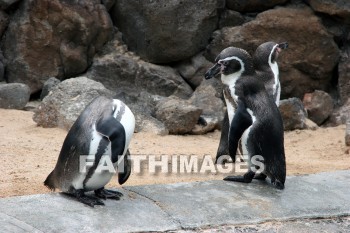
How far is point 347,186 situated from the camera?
4574 millimetres

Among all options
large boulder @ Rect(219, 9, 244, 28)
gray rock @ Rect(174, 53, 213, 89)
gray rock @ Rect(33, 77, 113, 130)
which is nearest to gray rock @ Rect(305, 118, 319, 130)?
gray rock @ Rect(174, 53, 213, 89)

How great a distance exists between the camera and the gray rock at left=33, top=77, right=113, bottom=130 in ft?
22.3

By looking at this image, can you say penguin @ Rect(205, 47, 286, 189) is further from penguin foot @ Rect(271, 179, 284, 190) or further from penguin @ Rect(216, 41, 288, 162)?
penguin @ Rect(216, 41, 288, 162)

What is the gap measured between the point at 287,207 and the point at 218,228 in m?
0.55

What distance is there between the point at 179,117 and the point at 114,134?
3556 millimetres

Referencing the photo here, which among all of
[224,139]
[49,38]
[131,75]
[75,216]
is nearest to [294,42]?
[131,75]

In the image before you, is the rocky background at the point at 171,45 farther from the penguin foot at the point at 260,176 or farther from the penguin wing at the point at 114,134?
the penguin wing at the point at 114,134

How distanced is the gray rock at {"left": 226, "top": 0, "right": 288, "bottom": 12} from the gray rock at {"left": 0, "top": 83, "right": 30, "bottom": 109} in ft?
8.96

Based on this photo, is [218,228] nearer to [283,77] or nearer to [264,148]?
[264,148]

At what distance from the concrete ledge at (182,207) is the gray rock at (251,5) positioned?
429cm

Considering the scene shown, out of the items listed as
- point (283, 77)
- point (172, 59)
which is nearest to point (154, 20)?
point (172, 59)

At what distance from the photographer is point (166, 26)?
8.41 m

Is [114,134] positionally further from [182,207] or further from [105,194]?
[182,207]

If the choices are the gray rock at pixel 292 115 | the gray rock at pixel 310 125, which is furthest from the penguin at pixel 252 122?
the gray rock at pixel 310 125
